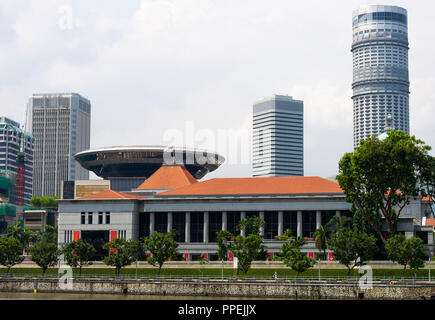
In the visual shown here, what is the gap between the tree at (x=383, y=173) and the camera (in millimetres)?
109188

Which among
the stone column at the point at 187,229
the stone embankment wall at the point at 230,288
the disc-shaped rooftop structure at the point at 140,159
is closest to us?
the stone embankment wall at the point at 230,288

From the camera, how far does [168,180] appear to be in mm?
159500

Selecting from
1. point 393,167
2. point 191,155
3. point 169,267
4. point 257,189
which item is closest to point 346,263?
point 393,167

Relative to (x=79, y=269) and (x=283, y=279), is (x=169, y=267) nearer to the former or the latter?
(x=79, y=269)

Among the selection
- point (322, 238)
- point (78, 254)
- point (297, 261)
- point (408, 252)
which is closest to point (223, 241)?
point (322, 238)

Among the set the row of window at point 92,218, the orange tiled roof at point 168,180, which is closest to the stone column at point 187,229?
the row of window at point 92,218

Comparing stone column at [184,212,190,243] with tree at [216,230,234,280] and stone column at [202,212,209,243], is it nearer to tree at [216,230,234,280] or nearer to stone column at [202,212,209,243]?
stone column at [202,212,209,243]

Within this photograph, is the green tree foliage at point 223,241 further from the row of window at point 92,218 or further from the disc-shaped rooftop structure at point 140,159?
the disc-shaped rooftop structure at point 140,159

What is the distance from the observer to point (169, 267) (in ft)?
360

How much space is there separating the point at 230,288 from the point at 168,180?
7648 cm

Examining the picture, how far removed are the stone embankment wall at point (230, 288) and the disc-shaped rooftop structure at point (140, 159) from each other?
85.5m

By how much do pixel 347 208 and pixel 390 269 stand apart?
26.7m

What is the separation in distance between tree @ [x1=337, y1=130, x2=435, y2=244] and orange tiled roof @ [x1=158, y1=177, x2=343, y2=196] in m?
13.9
